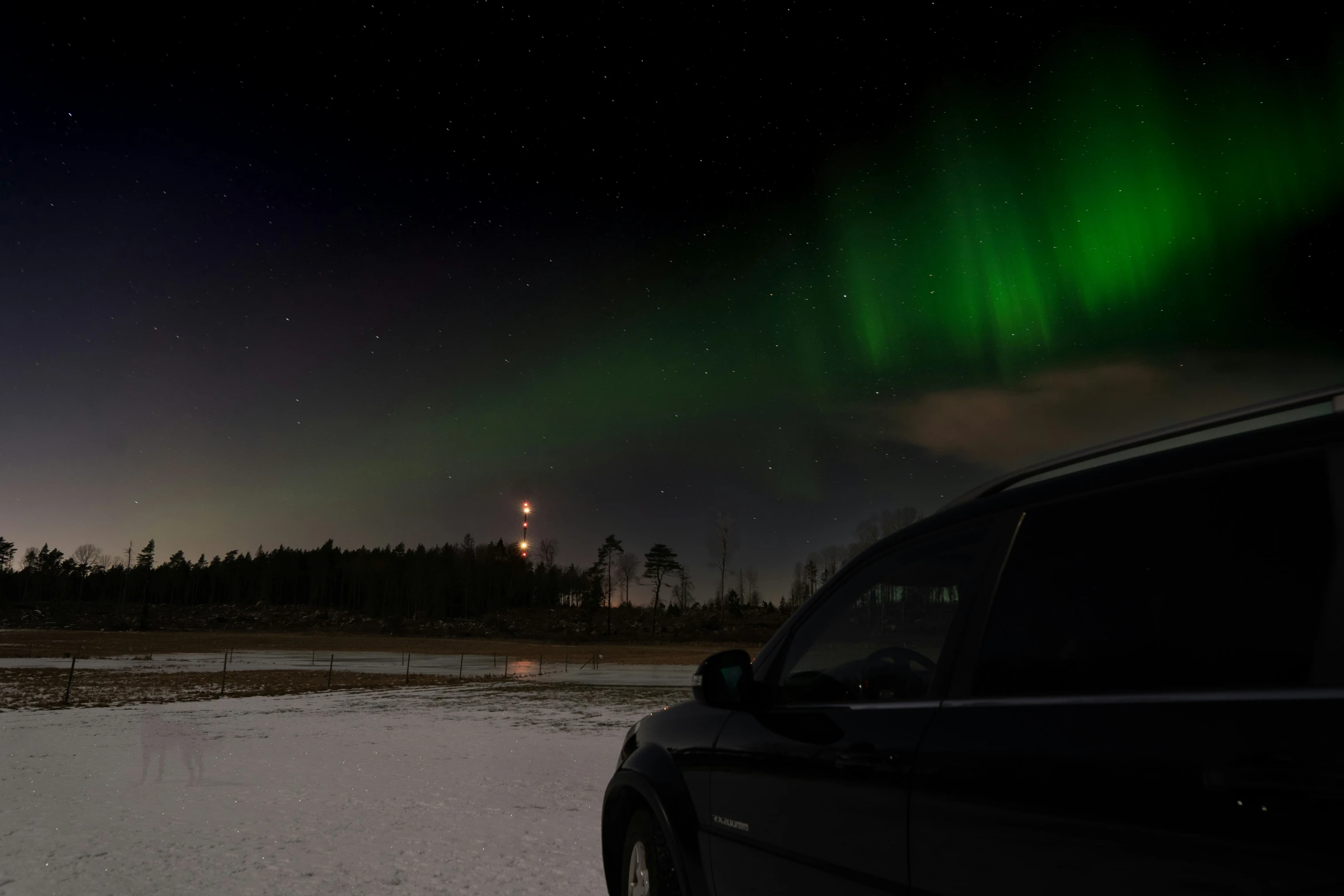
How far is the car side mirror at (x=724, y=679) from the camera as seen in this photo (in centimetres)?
309

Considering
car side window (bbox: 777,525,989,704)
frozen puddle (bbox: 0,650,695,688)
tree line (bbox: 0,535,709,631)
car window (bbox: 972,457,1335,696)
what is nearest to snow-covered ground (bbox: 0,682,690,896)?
car side window (bbox: 777,525,989,704)

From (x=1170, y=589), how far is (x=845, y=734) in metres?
1.02

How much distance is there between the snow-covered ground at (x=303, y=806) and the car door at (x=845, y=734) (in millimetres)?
2793

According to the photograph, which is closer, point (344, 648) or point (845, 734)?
point (845, 734)

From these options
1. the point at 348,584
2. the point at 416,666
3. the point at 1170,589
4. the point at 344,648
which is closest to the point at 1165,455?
the point at 1170,589

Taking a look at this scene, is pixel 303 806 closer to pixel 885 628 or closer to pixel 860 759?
pixel 885 628

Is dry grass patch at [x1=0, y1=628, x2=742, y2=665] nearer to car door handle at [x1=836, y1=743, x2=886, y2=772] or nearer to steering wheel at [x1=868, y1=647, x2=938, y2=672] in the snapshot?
steering wheel at [x1=868, y1=647, x2=938, y2=672]

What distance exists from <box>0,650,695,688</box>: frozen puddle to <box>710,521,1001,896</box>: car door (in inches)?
1066

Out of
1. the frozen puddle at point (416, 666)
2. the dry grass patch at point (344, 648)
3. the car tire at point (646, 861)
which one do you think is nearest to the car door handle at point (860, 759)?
the car tire at point (646, 861)

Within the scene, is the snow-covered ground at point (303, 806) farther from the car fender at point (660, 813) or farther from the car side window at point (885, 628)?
the car side window at point (885, 628)

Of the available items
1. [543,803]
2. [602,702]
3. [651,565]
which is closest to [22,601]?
[651,565]

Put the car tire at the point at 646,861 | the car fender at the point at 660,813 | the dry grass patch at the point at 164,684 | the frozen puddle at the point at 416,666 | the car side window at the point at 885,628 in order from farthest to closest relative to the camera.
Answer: the frozen puddle at the point at 416,666 → the dry grass patch at the point at 164,684 → the car tire at the point at 646,861 → the car fender at the point at 660,813 → the car side window at the point at 885,628

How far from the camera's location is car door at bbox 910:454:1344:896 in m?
1.37

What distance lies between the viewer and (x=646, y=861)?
3.84 m
